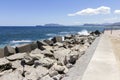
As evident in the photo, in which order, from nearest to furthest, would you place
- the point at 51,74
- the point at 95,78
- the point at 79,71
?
1. the point at 95,78
2. the point at 79,71
3. the point at 51,74

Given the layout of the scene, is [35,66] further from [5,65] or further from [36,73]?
[5,65]

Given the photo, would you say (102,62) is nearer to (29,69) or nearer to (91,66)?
(91,66)

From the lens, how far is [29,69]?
642 cm

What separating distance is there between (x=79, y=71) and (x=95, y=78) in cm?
57

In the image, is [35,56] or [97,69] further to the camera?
[35,56]

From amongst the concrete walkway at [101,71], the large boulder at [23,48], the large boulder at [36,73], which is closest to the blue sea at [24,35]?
the large boulder at [23,48]

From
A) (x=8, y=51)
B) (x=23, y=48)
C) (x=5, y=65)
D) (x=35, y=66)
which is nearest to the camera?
(x=35, y=66)

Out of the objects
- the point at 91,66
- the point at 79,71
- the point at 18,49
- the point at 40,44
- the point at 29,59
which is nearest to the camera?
the point at 79,71

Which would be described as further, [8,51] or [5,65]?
[8,51]

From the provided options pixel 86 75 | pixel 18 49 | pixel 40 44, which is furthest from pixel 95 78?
pixel 40 44

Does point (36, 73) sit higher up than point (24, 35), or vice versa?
point (36, 73)

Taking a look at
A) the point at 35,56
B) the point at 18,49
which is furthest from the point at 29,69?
the point at 18,49

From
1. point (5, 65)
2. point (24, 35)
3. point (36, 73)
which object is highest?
point (36, 73)

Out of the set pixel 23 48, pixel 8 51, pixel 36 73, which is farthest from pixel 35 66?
pixel 23 48
